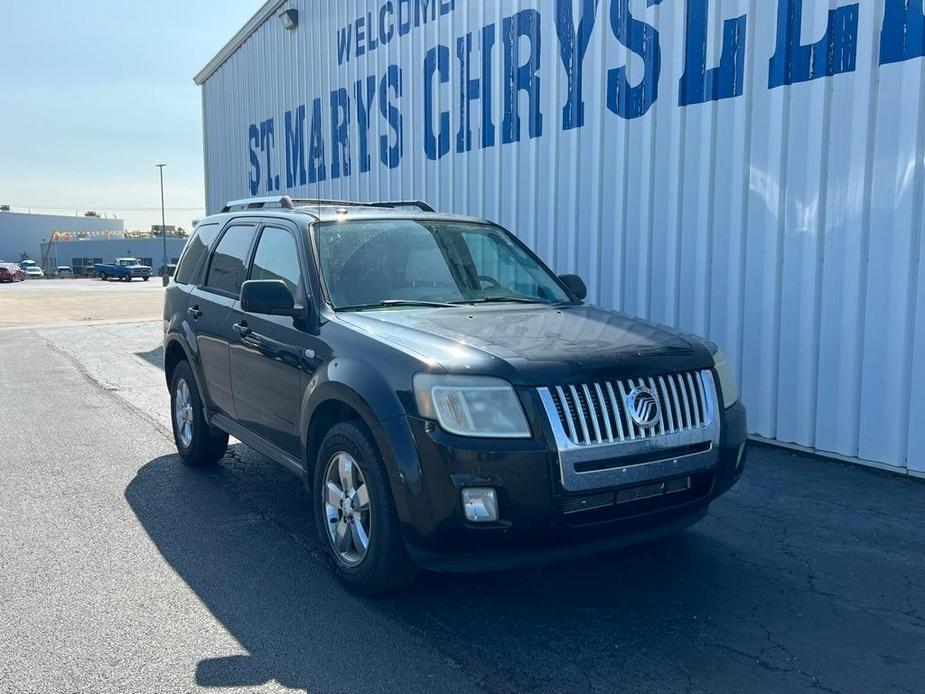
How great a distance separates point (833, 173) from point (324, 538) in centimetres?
441

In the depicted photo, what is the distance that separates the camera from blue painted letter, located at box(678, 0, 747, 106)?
21.5 feet

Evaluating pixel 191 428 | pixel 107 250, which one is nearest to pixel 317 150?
pixel 191 428

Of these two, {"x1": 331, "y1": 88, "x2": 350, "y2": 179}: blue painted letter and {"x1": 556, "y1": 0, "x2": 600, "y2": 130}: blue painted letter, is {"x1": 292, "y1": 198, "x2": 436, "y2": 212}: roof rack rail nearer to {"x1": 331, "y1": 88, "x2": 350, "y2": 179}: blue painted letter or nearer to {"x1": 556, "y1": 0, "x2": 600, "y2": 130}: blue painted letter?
{"x1": 556, "y1": 0, "x2": 600, "y2": 130}: blue painted letter

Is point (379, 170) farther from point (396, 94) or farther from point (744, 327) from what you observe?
point (744, 327)

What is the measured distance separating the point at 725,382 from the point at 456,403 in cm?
146

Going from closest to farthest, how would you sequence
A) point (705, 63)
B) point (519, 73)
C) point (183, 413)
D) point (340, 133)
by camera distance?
1. point (183, 413)
2. point (705, 63)
3. point (519, 73)
4. point (340, 133)

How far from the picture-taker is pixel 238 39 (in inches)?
649

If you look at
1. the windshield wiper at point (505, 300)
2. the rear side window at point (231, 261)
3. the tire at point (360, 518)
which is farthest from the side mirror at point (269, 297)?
the rear side window at point (231, 261)

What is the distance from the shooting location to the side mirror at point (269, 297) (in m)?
4.21

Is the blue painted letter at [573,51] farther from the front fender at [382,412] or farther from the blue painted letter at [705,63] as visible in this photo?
the front fender at [382,412]

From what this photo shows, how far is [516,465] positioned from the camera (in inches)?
127

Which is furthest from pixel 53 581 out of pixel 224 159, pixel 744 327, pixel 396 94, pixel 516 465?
pixel 224 159

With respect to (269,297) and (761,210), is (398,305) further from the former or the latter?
(761,210)

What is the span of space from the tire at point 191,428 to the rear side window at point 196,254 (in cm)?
67
